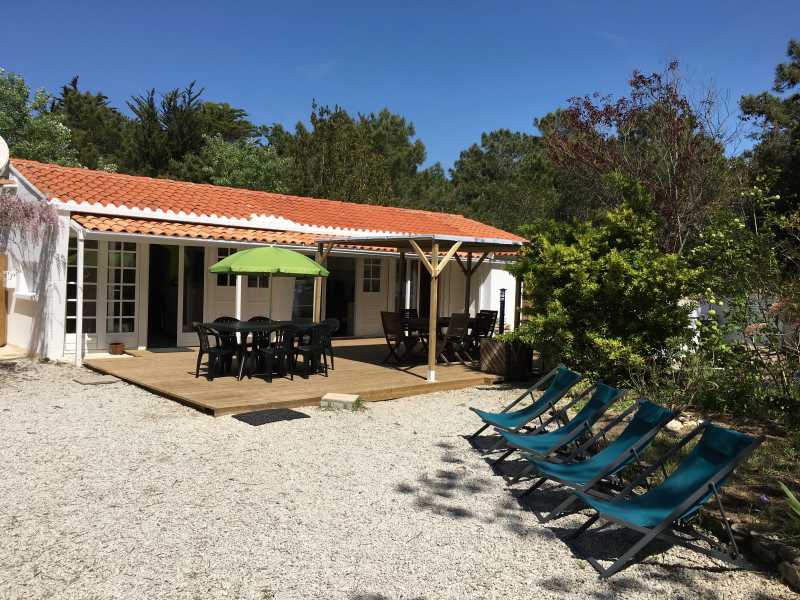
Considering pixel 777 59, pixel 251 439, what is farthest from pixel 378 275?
pixel 777 59

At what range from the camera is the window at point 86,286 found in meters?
12.2

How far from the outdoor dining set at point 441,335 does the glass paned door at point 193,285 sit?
4388 millimetres

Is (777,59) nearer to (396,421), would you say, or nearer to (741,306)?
(741,306)

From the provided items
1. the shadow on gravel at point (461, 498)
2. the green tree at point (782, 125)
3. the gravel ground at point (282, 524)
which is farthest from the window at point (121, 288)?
the green tree at point (782, 125)

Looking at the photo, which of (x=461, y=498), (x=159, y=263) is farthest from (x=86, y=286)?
(x=461, y=498)

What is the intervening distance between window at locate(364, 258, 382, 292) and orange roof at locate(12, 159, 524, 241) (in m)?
0.91

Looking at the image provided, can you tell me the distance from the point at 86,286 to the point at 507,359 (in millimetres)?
8069

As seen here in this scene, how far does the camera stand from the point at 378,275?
17.2 meters

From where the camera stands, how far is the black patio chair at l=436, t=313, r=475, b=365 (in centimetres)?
1183

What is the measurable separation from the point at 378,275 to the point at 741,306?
10728 millimetres

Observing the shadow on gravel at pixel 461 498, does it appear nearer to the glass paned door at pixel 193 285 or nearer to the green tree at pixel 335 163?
the glass paned door at pixel 193 285

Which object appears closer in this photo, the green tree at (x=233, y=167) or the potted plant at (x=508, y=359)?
the potted plant at (x=508, y=359)

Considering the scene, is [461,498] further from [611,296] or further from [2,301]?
[2,301]

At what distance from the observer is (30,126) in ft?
97.3
